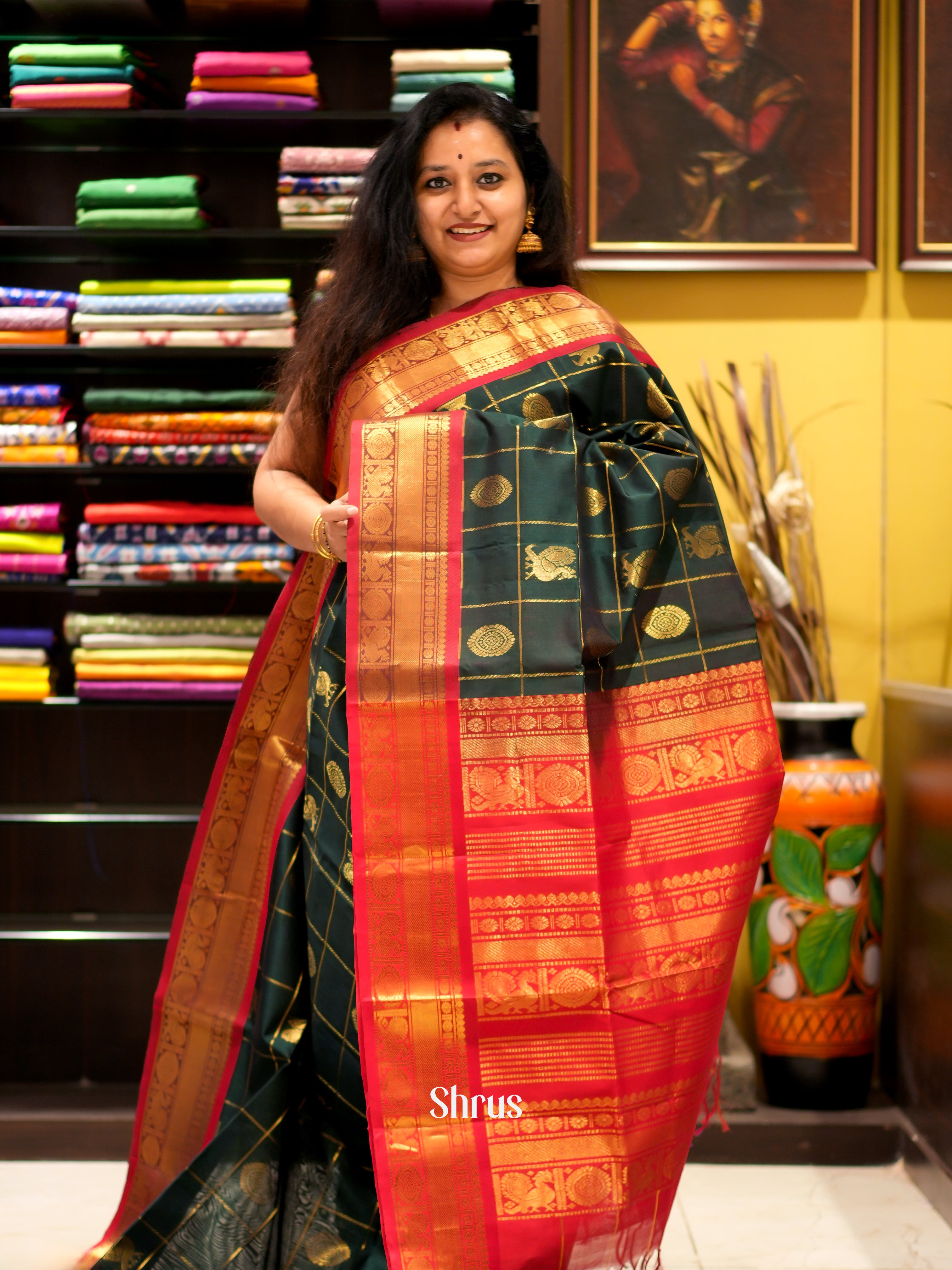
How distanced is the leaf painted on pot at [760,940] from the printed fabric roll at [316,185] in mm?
1675

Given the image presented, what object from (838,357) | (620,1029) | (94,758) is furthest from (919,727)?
(94,758)

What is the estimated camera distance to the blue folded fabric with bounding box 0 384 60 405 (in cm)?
244

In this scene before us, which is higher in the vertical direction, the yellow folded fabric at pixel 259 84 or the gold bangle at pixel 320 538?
the yellow folded fabric at pixel 259 84

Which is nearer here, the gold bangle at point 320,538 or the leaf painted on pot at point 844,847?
the gold bangle at point 320,538

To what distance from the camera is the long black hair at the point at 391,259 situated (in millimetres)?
1625

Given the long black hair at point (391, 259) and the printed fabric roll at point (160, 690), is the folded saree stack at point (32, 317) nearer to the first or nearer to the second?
the printed fabric roll at point (160, 690)

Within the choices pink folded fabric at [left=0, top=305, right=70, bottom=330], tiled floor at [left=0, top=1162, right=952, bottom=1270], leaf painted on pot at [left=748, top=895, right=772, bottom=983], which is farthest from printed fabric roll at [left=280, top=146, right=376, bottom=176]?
tiled floor at [left=0, top=1162, right=952, bottom=1270]

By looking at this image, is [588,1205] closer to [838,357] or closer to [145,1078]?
[145,1078]

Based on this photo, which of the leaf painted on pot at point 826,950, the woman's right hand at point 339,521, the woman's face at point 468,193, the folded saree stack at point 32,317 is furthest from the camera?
the folded saree stack at point 32,317

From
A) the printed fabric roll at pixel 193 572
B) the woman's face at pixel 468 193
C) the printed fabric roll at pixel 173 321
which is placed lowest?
the printed fabric roll at pixel 193 572

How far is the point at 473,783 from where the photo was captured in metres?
1.37

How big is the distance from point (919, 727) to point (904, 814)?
20cm

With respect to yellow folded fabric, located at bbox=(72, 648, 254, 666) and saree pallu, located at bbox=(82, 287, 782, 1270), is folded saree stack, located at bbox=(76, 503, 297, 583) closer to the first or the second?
yellow folded fabric, located at bbox=(72, 648, 254, 666)

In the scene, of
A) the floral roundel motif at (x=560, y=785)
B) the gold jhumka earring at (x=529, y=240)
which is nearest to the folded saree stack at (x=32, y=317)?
the gold jhumka earring at (x=529, y=240)
